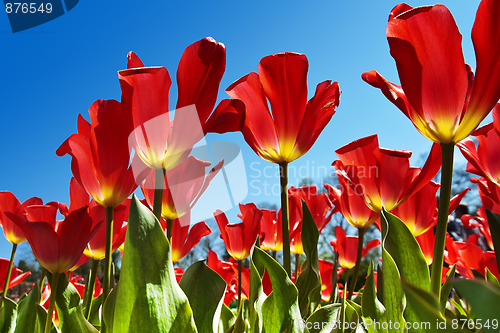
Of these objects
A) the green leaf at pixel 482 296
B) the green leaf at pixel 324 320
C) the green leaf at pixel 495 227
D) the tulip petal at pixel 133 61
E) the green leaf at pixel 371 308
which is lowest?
the green leaf at pixel 324 320

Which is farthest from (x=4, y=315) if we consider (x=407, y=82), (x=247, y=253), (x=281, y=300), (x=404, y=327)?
(x=407, y=82)

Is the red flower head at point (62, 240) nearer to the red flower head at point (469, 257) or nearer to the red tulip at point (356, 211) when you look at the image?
the red tulip at point (356, 211)

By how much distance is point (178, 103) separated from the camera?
0.48m

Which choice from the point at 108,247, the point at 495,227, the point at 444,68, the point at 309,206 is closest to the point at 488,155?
the point at 495,227

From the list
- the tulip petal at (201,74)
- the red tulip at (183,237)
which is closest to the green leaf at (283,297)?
the tulip petal at (201,74)

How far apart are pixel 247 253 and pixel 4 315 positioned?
2.11 feet

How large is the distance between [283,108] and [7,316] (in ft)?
2.98

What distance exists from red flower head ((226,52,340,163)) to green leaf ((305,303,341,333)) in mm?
264

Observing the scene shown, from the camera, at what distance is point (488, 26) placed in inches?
15.7

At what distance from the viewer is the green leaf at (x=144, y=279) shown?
370 mm

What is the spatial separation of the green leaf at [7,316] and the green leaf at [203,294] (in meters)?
0.68

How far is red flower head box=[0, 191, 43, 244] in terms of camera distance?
103 centimetres

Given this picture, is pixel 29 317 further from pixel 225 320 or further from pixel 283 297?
pixel 283 297

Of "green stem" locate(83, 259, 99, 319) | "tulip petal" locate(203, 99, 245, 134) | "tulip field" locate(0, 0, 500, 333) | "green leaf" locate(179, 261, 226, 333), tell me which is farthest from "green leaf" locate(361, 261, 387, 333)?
"green stem" locate(83, 259, 99, 319)
